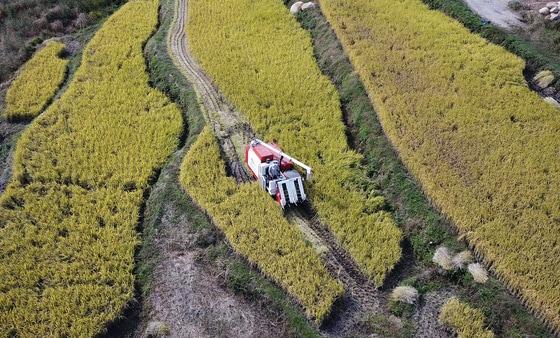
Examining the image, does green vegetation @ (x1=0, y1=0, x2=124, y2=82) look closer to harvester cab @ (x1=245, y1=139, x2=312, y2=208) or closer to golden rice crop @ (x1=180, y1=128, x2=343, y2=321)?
golden rice crop @ (x1=180, y1=128, x2=343, y2=321)

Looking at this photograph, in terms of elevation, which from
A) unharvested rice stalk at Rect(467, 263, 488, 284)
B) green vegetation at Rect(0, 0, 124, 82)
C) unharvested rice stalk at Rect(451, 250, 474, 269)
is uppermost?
green vegetation at Rect(0, 0, 124, 82)

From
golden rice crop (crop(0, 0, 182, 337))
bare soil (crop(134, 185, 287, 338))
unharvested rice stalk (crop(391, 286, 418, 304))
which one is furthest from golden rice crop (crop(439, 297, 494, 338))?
golden rice crop (crop(0, 0, 182, 337))

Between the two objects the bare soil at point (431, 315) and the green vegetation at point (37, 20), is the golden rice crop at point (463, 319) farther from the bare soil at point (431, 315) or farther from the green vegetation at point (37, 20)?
the green vegetation at point (37, 20)

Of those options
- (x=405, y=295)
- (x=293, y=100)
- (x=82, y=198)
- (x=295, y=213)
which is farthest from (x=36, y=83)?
(x=405, y=295)

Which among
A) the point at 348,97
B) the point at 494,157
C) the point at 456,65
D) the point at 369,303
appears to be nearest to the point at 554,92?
the point at 456,65

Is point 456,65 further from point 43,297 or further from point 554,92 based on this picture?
point 43,297

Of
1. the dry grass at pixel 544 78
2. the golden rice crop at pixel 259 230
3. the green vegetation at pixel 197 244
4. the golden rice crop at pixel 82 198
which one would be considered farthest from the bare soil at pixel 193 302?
the dry grass at pixel 544 78
